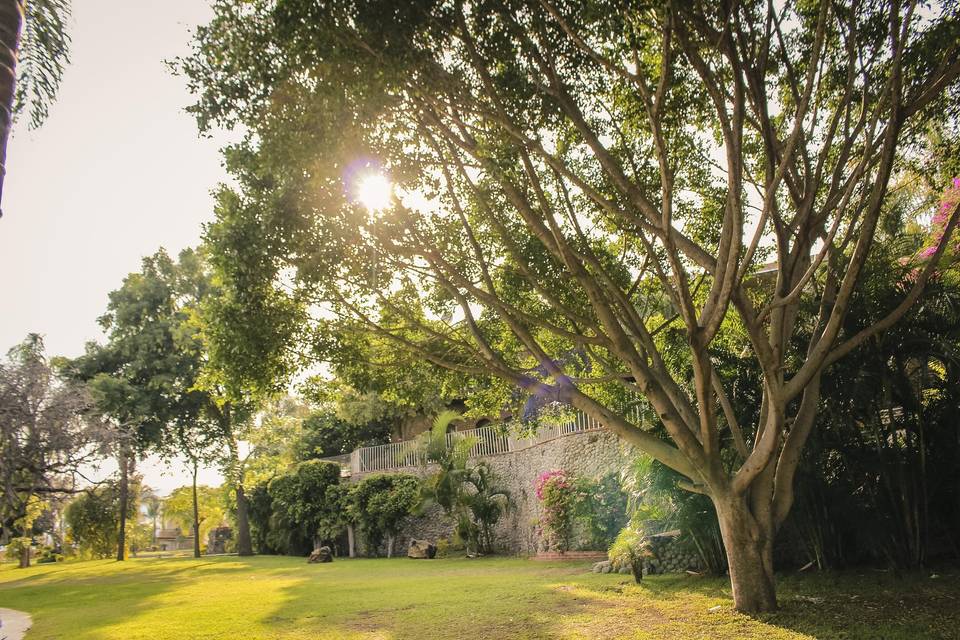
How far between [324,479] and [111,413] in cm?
901

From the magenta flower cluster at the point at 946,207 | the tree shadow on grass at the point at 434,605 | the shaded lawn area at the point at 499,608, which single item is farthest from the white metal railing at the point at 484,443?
the magenta flower cluster at the point at 946,207

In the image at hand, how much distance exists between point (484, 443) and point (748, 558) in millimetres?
16957

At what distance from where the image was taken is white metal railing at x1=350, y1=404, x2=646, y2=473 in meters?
18.6

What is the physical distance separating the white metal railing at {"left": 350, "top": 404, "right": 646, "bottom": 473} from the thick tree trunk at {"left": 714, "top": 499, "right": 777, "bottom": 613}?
483cm

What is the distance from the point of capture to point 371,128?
718 cm

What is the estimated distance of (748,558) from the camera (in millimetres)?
7344

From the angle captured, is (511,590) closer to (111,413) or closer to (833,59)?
(833,59)

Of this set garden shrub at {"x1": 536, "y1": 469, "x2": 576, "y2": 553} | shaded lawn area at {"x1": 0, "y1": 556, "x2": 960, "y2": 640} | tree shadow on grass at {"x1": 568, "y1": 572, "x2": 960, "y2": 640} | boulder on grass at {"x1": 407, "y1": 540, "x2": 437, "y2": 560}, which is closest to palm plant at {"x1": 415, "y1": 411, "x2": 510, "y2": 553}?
boulder on grass at {"x1": 407, "y1": 540, "x2": 437, "y2": 560}

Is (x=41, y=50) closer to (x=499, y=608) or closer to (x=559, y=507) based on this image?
(x=499, y=608)

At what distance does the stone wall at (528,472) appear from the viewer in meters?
17.5

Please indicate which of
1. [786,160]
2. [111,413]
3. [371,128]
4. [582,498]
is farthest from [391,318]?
[111,413]

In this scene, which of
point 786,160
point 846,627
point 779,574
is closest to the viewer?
point 786,160

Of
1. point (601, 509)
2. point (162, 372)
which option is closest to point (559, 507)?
point (601, 509)

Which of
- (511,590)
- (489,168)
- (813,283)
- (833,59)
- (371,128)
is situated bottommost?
(511,590)
